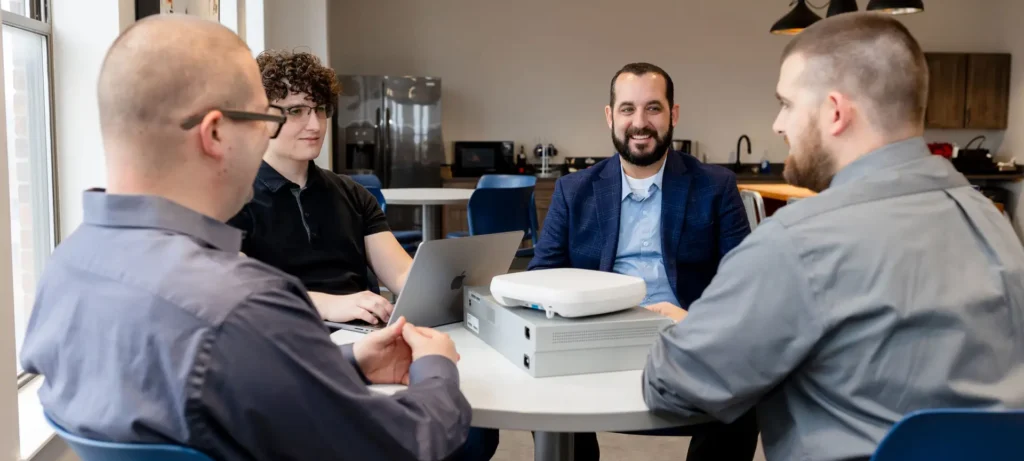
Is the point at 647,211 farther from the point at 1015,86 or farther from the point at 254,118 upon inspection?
the point at 1015,86

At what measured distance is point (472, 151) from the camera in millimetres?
8305

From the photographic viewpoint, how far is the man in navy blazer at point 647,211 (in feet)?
8.38

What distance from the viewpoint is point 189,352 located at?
3.13ft

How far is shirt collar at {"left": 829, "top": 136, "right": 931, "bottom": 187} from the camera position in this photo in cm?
136

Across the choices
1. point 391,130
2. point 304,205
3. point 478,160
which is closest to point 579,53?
point 478,160

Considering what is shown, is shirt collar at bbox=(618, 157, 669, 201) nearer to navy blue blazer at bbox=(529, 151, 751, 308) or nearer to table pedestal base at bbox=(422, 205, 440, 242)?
navy blue blazer at bbox=(529, 151, 751, 308)

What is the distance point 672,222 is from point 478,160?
19.2 ft

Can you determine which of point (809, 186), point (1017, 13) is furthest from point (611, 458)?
point (1017, 13)

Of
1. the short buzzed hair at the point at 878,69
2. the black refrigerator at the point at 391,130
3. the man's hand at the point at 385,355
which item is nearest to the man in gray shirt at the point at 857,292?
the short buzzed hair at the point at 878,69

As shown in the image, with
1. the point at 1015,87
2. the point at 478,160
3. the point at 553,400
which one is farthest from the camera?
the point at 1015,87

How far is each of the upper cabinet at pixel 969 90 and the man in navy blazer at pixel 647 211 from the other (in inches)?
278

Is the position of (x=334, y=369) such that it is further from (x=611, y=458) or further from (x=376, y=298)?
(x=611, y=458)

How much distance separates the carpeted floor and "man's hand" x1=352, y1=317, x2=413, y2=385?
1889 mm

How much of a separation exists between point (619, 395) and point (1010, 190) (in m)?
8.52
